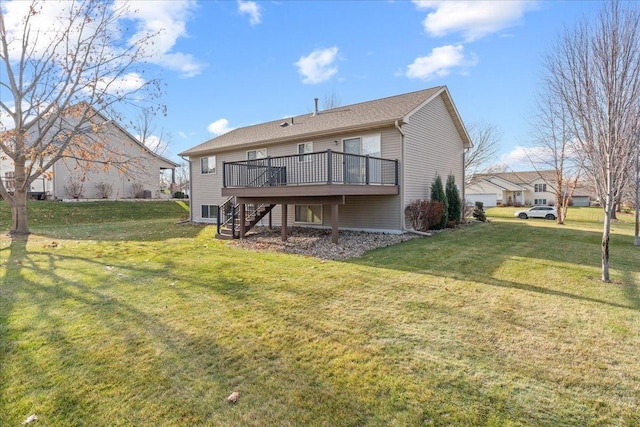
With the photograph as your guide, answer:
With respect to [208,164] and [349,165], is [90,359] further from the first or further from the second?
[208,164]

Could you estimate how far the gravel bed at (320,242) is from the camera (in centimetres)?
962

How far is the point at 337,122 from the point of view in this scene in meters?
14.5

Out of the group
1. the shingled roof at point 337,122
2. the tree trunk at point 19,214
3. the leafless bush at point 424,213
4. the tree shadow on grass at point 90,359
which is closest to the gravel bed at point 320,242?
the leafless bush at point 424,213

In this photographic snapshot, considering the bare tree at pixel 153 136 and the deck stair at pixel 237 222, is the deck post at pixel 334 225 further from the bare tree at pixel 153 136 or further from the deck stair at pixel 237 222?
the bare tree at pixel 153 136

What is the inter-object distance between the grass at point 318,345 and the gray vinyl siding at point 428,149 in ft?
21.3

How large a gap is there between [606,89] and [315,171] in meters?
7.98

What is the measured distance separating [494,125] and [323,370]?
124 ft

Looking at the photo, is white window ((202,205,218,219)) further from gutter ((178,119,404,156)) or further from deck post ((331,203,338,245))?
deck post ((331,203,338,245))

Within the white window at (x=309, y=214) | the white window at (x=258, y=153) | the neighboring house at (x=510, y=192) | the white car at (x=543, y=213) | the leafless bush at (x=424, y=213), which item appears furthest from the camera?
the neighboring house at (x=510, y=192)

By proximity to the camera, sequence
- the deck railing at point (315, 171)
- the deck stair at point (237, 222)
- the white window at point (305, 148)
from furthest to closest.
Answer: the white window at point (305, 148), the deck stair at point (237, 222), the deck railing at point (315, 171)

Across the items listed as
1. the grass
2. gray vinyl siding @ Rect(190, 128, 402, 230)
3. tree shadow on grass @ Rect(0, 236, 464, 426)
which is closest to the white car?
gray vinyl siding @ Rect(190, 128, 402, 230)

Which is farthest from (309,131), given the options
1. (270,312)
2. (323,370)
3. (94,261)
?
(323,370)

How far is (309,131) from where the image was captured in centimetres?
1437

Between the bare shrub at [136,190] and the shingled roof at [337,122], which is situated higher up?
the shingled roof at [337,122]
